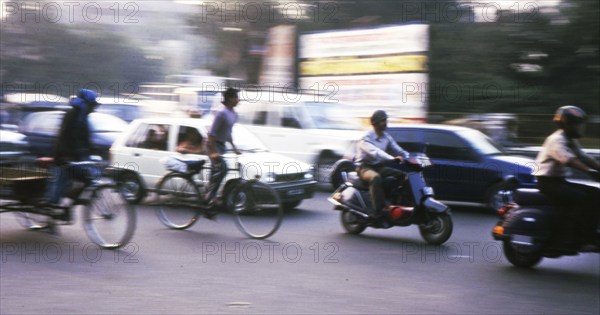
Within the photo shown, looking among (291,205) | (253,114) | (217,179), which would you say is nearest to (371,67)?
(253,114)

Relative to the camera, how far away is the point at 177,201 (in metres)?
8.98

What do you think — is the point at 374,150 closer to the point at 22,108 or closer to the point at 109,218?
the point at 109,218

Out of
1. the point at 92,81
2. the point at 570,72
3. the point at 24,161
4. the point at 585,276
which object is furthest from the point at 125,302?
the point at 92,81

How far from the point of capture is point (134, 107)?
63.5 ft

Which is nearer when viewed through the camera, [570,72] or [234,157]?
[234,157]

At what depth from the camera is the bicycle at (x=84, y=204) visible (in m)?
7.52

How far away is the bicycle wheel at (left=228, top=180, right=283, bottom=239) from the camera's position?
8352 millimetres

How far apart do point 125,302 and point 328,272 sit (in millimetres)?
2184

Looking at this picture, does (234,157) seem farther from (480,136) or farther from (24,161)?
(480,136)

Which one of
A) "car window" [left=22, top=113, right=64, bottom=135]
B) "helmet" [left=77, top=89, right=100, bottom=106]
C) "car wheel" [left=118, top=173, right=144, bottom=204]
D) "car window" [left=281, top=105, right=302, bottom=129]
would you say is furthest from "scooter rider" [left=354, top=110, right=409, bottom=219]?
"car window" [left=22, top=113, right=64, bottom=135]

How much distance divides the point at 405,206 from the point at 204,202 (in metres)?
2.63

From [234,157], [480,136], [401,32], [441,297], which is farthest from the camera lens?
[401,32]

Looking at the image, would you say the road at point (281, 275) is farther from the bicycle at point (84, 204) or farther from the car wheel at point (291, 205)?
the car wheel at point (291, 205)

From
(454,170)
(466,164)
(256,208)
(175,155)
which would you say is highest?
(175,155)
